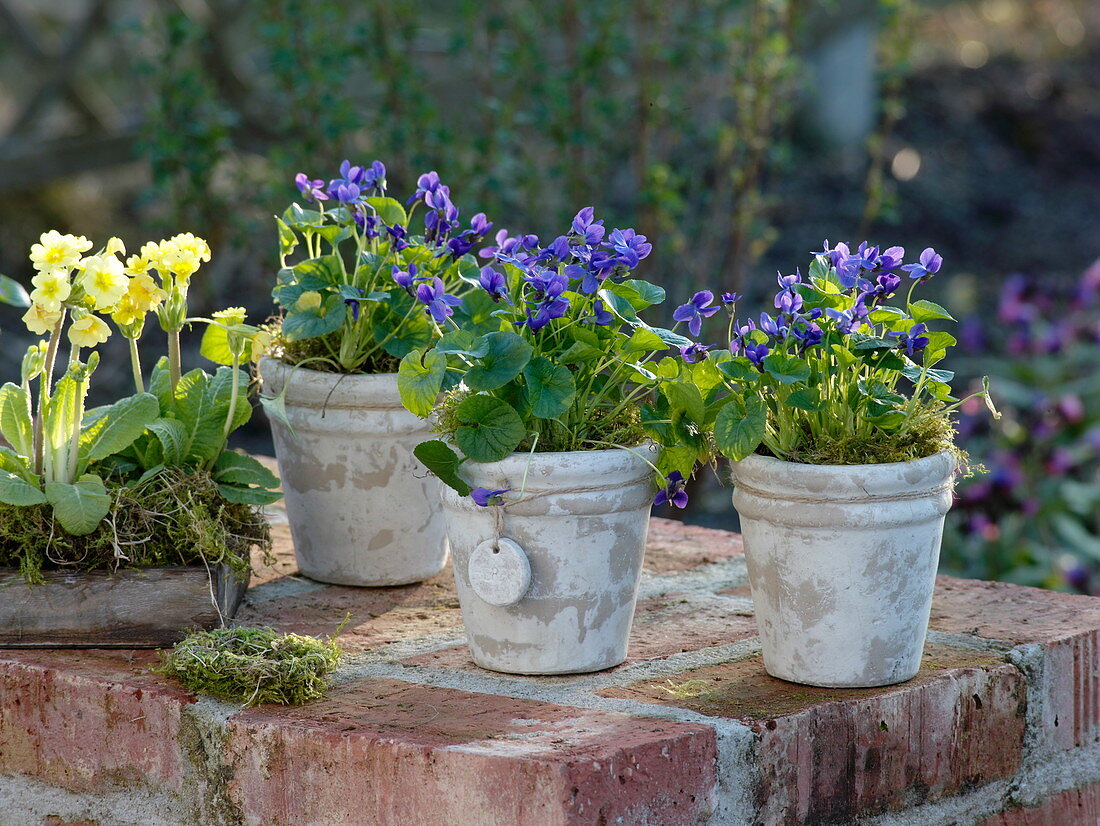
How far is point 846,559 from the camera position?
4.23 feet

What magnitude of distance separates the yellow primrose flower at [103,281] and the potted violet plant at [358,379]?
0.22m

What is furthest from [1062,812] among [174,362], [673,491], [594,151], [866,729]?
[594,151]

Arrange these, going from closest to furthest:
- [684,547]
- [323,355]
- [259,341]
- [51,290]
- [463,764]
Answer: [463,764] < [51,290] < [259,341] < [323,355] < [684,547]

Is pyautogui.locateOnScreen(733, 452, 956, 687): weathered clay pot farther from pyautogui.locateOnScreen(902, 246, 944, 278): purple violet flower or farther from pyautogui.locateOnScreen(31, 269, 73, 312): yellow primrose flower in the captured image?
pyautogui.locateOnScreen(31, 269, 73, 312): yellow primrose flower

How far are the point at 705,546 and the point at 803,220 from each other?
351cm

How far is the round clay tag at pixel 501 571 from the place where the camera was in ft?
4.33

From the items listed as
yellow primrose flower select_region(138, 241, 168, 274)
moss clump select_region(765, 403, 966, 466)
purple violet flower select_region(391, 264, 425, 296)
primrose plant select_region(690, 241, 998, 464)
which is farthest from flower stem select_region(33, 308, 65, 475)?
moss clump select_region(765, 403, 966, 466)

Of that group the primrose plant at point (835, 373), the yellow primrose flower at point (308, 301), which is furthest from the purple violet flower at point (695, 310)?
the yellow primrose flower at point (308, 301)

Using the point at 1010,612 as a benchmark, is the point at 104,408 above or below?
above

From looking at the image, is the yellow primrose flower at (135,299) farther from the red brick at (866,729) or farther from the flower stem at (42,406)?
the red brick at (866,729)

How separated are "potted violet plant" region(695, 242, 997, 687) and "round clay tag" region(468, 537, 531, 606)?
0.24 m

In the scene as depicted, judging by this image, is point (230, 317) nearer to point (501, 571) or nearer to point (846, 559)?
point (501, 571)

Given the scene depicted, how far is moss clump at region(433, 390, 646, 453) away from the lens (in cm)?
136

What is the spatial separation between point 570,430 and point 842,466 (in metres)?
0.29
